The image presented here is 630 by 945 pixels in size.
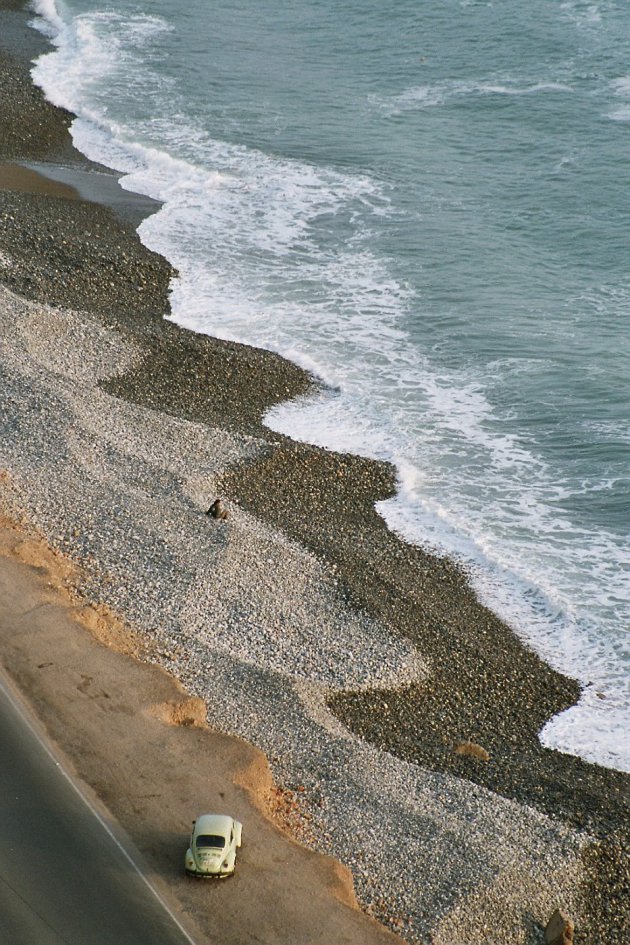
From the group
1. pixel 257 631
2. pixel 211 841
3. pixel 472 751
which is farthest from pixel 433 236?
pixel 211 841

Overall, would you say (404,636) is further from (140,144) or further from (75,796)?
(140,144)

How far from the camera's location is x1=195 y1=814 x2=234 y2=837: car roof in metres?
16.6

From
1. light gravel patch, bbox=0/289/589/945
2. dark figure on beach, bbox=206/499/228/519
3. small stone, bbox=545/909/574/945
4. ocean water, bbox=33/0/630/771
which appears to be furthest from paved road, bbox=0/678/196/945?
ocean water, bbox=33/0/630/771

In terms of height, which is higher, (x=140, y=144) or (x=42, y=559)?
(x=140, y=144)

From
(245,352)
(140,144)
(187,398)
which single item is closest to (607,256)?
(245,352)

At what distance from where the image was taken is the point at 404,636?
77.6 feet

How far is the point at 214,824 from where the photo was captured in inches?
658

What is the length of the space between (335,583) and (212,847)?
9.50 m

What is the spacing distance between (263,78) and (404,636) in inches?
1843

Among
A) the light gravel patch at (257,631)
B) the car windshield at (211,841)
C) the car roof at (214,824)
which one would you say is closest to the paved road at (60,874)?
the car windshield at (211,841)

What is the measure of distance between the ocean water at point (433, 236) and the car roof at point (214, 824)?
7.88 meters

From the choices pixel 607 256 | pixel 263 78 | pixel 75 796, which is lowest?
pixel 75 796

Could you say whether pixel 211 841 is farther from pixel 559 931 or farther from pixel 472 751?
pixel 472 751

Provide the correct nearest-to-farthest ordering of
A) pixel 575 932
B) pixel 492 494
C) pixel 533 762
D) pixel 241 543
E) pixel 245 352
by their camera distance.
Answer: pixel 575 932, pixel 533 762, pixel 241 543, pixel 492 494, pixel 245 352
